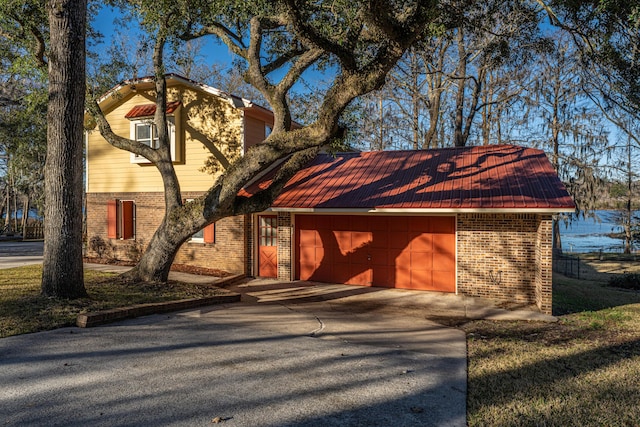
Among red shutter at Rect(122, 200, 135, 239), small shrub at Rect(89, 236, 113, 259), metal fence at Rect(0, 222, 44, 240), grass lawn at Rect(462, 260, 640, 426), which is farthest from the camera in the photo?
metal fence at Rect(0, 222, 44, 240)

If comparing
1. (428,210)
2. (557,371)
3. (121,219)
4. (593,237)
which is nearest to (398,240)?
(428,210)

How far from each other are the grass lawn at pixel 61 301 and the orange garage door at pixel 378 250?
387 centimetres

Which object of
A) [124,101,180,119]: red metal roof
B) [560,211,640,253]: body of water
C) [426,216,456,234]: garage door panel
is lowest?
[560,211,640,253]: body of water

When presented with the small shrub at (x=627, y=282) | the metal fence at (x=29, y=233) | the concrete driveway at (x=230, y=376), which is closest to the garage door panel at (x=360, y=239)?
the concrete driveway at (x=230, y=376)

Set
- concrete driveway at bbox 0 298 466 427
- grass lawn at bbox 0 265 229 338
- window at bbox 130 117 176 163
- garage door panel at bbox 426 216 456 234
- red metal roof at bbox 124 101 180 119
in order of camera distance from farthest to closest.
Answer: window at bbox 130 117 176 163 < red metal roof at bbox 124 101 180 119 < garage door panel at bbox 426 216 456 234 < grass lawn at bbox 0 265 229 338 < concrete driveway at bbox 0 298 466 427

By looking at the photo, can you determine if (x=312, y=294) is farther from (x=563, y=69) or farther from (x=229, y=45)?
(x=563, y=69)

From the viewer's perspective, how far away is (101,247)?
16.3 metres

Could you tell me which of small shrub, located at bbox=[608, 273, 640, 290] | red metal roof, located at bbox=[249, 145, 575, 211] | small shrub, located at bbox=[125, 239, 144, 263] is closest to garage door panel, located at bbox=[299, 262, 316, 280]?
red metal roof, located at bbox=[249, 145, 575, 211]

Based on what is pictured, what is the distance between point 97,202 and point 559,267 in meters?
22.3

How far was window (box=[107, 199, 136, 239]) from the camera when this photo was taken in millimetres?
15617

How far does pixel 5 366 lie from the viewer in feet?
16.2

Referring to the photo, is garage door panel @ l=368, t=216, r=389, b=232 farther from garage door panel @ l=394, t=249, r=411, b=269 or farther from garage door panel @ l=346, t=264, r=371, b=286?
garage door panel @ l=346, t=264, r=371, b=286

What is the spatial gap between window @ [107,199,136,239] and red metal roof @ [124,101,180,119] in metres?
3.24

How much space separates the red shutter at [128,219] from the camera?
15599 millimetres
